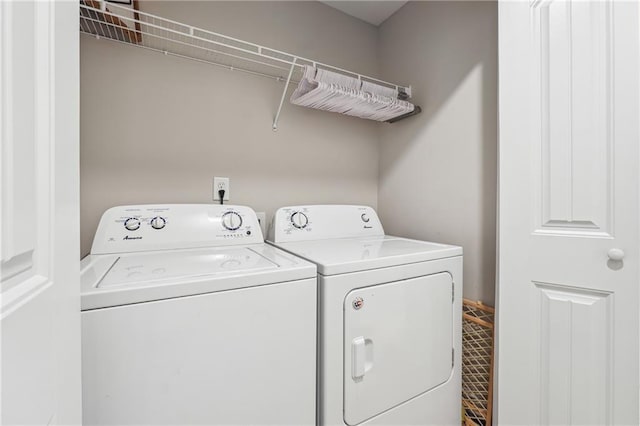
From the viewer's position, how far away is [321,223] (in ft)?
5.22

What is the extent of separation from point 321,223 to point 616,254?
1.16 m

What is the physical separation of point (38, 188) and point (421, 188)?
1.70 metres

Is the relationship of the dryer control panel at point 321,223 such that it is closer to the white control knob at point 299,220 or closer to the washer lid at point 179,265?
the white control knob at point 299,220

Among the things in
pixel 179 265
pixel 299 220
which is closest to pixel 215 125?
pixel 299 220

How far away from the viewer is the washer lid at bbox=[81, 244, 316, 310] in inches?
27.4

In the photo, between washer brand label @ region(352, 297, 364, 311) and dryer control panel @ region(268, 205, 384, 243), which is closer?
washer brand label @ region(352, 297, 364, 311)

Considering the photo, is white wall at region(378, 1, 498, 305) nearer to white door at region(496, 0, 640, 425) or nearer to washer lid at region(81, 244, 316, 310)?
white door at region(496, 0, 640, 425)

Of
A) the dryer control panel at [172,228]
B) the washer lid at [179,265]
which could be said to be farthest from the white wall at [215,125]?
the washer lid at [179,265]

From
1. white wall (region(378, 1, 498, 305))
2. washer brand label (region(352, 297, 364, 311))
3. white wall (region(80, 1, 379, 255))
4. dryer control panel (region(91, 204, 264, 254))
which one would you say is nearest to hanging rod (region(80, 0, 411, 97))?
white wall (region(80, 1, 379, 255))

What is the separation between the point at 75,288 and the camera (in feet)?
1.77

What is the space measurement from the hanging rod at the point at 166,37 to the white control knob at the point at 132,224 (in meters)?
0.76

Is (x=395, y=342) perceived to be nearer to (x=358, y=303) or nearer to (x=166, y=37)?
(x=358, y=303)

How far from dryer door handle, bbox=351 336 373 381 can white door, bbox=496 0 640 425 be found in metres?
0.61

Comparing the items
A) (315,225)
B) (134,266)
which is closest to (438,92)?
(315,225)
